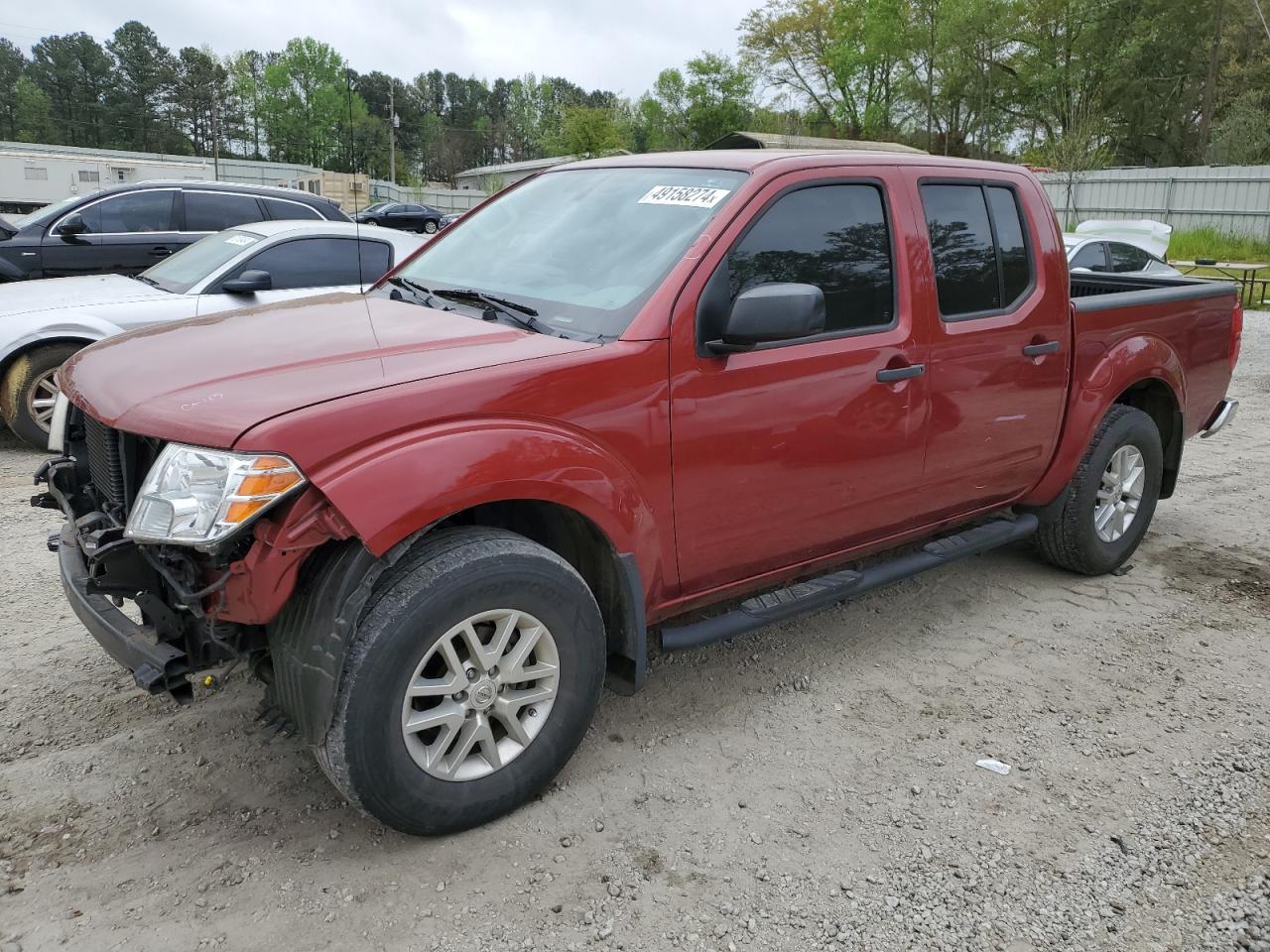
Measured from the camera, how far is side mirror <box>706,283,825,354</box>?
2965 mm

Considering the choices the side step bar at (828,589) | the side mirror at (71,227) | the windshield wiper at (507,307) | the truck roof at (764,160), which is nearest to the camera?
the windshield wiper at (507,307)

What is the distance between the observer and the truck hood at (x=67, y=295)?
22.1 ft

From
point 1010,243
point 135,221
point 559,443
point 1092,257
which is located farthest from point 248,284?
point 1092,257

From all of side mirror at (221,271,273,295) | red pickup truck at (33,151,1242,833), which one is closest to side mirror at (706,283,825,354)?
red pickup truck at (33,151,1242,833)

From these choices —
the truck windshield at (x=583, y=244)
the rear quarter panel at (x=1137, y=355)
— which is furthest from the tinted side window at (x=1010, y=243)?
the truck windshield at (x=583, y=244)

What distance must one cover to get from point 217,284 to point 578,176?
4120 mm

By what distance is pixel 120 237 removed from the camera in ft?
31.4

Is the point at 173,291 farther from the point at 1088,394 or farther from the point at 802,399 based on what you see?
the point at 1088,394

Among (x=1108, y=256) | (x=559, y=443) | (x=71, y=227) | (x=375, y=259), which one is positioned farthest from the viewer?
(x=1108, y=256)

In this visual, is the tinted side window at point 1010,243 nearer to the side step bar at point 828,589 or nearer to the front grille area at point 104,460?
the side step bar at point 828,589

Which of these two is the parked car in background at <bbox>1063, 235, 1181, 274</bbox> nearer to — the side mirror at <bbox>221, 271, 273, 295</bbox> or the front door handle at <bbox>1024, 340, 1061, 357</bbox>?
the front door handle at <bbox>1024, 340, 1061, 357</bbox>

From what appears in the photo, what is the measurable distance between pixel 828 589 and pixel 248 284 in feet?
15.1

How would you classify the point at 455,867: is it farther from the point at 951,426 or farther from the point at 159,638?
the point at 951,426

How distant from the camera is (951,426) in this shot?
154 inches
